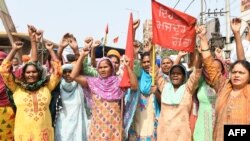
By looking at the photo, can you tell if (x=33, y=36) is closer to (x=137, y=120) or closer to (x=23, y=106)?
(x=23, y=106)

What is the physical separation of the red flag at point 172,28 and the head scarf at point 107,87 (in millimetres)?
661

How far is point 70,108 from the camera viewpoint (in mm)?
4938

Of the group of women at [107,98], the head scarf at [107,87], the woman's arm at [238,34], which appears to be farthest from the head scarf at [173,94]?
the woman's arm at [238,34]

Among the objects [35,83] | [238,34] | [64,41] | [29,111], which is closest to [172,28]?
[238,34]

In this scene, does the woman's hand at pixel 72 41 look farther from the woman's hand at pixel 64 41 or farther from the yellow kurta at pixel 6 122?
the yellow kurta at pixel 6 122

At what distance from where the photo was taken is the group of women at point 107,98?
452cm

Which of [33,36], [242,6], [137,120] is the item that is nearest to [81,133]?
[137,120]

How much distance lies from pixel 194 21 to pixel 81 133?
1.90 meters

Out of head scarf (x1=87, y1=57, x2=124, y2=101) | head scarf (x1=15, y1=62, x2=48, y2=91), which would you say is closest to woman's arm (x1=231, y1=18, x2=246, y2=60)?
head scarf (x1=87, y1=57, x2=124, y2=101)

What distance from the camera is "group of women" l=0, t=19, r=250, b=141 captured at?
4.52 metres

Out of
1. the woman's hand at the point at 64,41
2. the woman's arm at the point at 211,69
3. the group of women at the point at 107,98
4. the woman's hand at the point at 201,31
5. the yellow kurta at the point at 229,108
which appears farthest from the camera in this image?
the woman's hand at the point at 64,41

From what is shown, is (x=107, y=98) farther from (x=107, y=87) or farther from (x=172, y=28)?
(x=172, y=28)

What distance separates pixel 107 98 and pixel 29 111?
89cm

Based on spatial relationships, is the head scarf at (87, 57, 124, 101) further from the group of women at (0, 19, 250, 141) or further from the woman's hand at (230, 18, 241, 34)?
the woman's hand at (230, 18, 241, 34)
